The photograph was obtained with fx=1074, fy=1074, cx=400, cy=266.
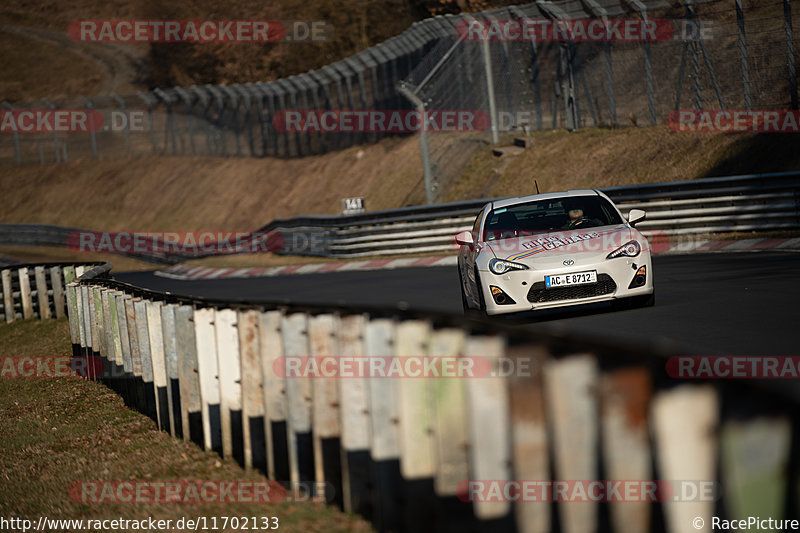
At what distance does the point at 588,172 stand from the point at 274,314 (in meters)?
25.6

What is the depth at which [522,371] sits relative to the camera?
3.67 metres

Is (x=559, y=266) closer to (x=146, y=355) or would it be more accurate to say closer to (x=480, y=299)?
(x=480, y=299)

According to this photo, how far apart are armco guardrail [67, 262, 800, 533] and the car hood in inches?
187

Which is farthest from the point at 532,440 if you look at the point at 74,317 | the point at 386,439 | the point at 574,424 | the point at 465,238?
the point at 74,317

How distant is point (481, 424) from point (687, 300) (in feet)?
29.1

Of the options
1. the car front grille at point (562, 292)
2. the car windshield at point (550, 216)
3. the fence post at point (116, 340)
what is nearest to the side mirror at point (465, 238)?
the car windshield at point (550, 216)

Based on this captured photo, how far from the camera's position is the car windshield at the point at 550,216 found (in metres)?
12.2

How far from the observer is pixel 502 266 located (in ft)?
37.0

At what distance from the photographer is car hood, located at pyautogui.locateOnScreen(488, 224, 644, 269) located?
1119cm

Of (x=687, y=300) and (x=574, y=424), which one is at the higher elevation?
(x=574, y=424)

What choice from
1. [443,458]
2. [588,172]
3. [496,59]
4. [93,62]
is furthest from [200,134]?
[443,458]

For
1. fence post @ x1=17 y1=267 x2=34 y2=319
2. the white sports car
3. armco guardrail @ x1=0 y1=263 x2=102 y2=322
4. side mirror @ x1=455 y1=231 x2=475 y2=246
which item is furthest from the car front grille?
fence post @ x1=17 y1=267 x2=34 y2=319

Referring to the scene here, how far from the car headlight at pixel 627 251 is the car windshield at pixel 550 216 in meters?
0.79

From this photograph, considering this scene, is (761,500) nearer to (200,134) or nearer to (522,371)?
(522,371)
